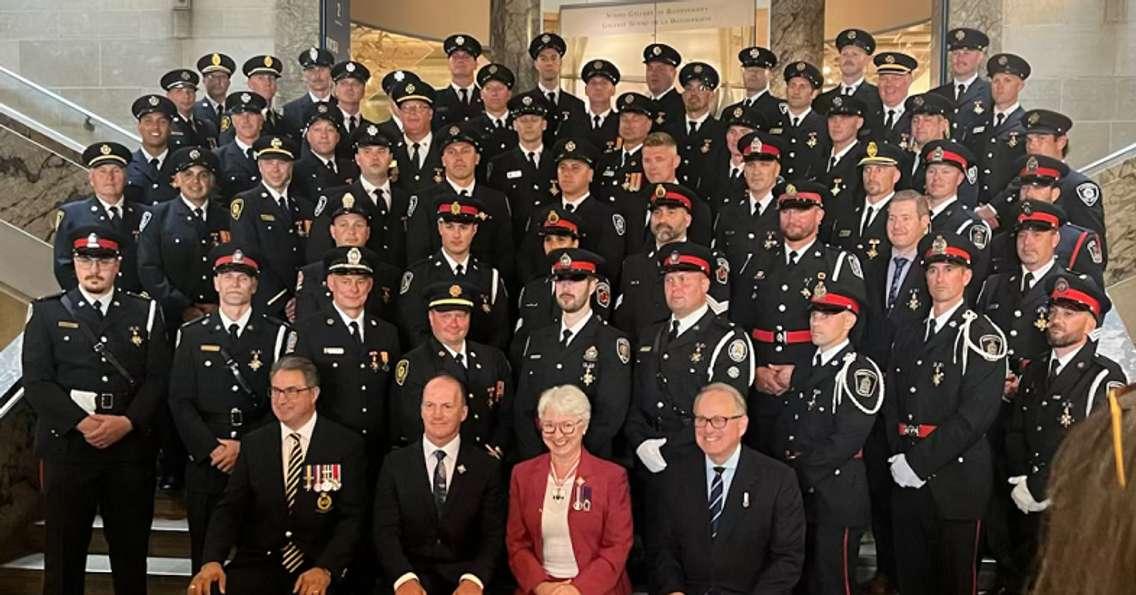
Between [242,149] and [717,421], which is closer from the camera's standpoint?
[717,421]

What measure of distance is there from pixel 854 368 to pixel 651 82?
3860 millimetres

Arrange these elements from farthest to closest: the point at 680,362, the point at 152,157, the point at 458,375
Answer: the point at 152,157 < the point at 458,375 < the point at 680,362

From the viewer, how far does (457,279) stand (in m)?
6.58

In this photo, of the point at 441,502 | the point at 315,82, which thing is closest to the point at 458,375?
the point at 441,502

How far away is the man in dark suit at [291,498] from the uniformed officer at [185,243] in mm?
1601

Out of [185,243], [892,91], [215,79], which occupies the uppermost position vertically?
[215,79]

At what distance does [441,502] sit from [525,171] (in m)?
2.95

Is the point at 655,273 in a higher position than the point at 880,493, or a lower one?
higher

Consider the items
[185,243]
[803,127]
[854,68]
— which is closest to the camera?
[185,243]

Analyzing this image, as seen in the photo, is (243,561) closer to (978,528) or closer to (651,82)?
(978,528)

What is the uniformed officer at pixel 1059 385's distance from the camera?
543 centimetres

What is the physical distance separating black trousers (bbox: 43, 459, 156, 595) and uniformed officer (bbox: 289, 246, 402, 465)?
101 centimetres

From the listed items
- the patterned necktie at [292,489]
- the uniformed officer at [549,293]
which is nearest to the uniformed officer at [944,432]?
the uniformed officer at [549,293]

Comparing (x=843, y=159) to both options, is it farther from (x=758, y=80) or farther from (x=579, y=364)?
(x=579, y=364)
